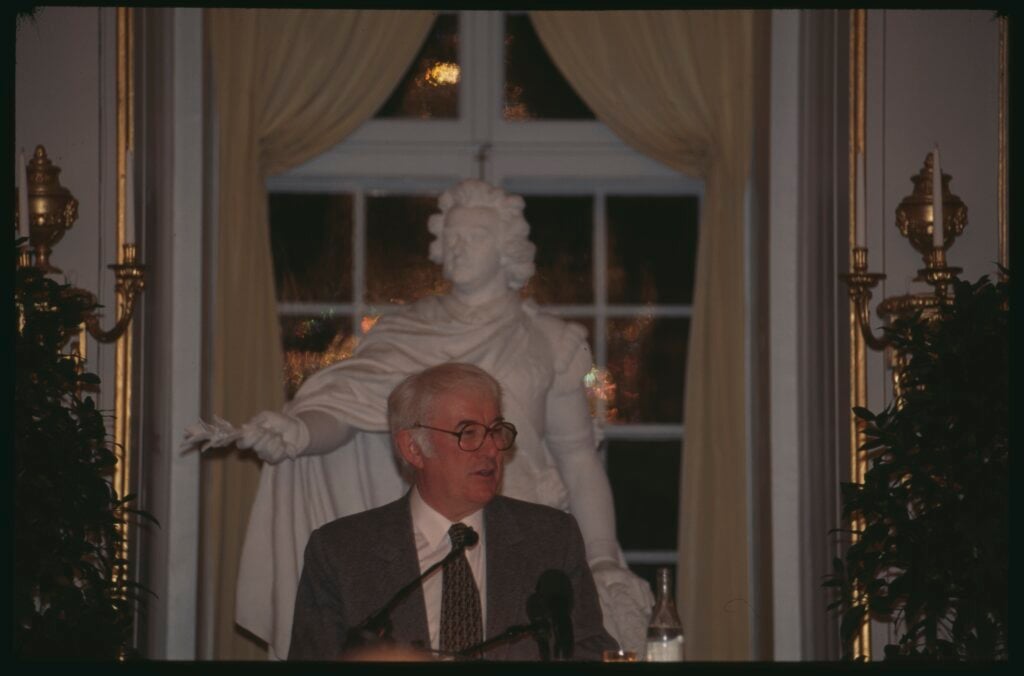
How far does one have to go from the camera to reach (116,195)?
18.3 ft

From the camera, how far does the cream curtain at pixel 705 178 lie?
19.2 feet

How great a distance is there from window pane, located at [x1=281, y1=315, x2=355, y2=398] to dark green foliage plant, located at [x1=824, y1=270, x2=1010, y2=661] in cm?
231

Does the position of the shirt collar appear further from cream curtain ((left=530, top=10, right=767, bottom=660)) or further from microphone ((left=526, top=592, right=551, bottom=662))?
cream curtain ((left=530, top=10, right=767, bottom=660))

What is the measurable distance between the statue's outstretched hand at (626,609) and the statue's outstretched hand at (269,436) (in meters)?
0.88

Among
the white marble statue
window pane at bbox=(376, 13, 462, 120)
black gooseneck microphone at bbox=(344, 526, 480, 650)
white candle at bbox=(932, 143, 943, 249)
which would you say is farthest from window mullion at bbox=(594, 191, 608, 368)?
black gooseneck microphone at bbox=(344, 526, 480, 650)

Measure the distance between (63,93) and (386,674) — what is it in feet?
11.7

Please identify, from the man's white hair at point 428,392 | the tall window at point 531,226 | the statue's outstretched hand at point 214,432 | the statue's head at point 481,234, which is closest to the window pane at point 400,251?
the tall window at point 531,226

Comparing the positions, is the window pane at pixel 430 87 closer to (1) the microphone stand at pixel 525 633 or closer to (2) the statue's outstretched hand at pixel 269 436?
(2) the statue's outstretched hand at pixel 269 436

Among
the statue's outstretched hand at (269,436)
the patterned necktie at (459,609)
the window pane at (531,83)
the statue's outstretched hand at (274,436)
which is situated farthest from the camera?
the window pane at (531,83)

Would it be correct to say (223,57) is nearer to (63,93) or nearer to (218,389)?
(63,93)

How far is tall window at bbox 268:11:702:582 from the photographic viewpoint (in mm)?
6051

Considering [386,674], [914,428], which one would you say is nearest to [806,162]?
[914,428]

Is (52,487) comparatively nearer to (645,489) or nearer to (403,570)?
(403,570)

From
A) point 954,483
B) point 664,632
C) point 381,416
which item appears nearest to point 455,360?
point 381,416
